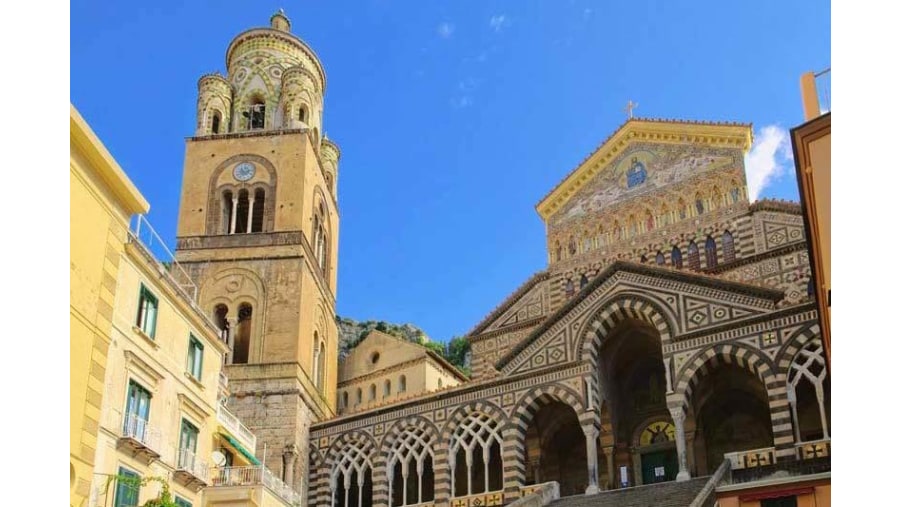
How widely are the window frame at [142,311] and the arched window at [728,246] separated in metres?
19.0

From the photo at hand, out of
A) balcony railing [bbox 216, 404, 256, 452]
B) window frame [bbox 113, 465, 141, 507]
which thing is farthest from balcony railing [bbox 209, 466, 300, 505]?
window frame [bbox 113, 465, 141, 507]

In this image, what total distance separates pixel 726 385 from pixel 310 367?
14.8 metres

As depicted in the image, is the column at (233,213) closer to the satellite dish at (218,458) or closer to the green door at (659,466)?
the satellite dish at (218,458)

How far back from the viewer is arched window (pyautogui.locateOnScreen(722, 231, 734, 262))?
30.2 m

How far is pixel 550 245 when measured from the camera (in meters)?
35.4

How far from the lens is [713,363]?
24.1m

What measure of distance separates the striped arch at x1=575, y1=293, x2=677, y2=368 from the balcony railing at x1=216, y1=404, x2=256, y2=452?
369 inches

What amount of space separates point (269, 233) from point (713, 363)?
17314 millimetres

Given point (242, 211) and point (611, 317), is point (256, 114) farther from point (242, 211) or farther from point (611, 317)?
point (611, 317)

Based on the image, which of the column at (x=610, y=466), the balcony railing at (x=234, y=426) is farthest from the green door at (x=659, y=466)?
the balcony railing at (x=234, y=426)

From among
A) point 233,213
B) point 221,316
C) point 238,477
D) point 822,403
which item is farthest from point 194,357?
point 233,213
